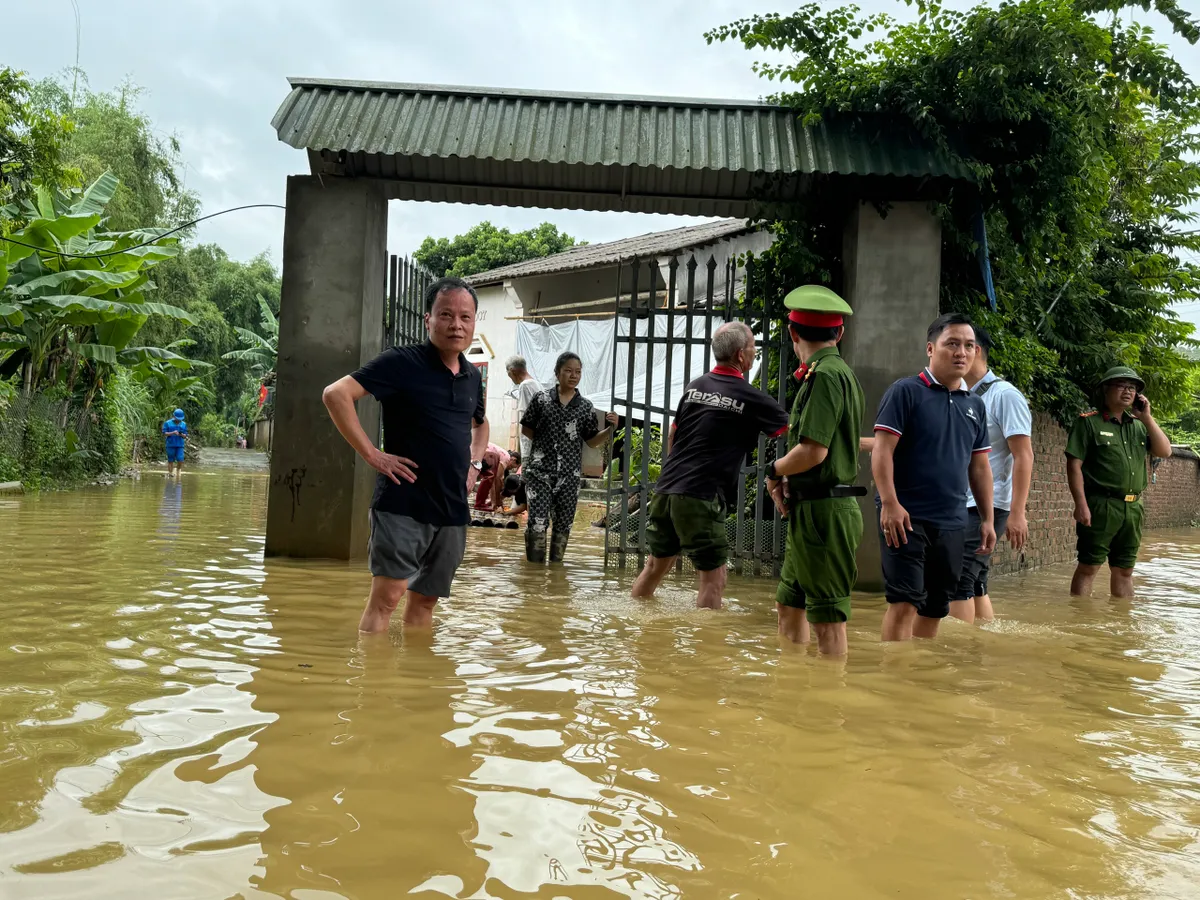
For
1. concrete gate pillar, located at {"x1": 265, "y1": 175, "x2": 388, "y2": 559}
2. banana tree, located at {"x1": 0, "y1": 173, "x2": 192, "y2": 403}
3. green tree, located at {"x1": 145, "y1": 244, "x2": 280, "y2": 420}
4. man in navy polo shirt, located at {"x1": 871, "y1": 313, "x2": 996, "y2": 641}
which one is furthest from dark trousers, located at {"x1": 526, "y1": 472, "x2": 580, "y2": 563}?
green tree, located at {"x1": 145, "y1": 244, "x2": 280, "y2": 420}

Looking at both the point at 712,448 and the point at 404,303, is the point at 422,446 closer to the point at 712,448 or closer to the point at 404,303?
the point at 712,448

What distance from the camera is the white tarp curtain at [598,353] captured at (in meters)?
14.6

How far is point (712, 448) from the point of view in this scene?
612cm

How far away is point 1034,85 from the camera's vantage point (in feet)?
25.8

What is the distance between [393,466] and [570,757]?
5.90 ft

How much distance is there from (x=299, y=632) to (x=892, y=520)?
311cm

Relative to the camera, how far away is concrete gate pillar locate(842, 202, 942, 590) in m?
7.98

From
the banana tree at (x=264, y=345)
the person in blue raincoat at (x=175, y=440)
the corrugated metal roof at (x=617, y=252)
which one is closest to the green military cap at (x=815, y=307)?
the corrugated metal roof at (x=617, y=252)

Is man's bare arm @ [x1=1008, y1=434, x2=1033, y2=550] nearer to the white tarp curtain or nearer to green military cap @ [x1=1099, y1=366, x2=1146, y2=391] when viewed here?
green military cap @ [x1=1099, y1=366, x2=1146, y2=391]

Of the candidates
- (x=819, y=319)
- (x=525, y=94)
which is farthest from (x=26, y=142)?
(x=819, y=319)

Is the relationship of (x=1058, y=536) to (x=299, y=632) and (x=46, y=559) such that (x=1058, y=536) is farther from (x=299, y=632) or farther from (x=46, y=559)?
(x=46, y=559)

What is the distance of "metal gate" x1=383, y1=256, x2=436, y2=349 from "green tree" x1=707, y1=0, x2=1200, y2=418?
11.2ft

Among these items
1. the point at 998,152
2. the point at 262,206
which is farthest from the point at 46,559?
the point at 998,152

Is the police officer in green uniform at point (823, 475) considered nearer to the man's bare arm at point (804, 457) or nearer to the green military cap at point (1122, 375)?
the man's bare arm at point (804, 457)
